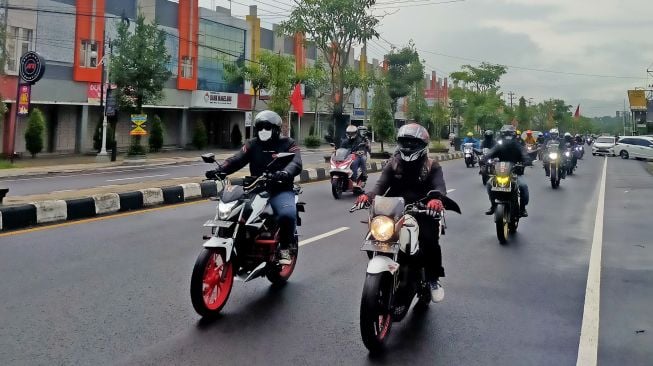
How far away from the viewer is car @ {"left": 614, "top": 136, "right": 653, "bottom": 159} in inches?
1567

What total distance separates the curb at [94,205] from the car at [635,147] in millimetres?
35804

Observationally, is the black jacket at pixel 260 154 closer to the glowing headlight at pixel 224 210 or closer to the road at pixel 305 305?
the glowing headlight at pixel 224 210

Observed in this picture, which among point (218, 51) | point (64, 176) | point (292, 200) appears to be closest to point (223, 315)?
point (292, 200)

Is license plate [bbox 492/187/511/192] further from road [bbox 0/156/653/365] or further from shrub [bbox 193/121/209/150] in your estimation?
shrub [bbox 193/121/209/150]

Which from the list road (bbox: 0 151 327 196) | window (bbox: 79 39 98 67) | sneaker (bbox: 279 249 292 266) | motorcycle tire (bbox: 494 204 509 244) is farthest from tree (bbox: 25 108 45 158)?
sneaker (bbox: 279 249 292 266)

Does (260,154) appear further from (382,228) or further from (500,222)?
(500,222)

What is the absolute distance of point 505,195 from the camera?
8.87 meters

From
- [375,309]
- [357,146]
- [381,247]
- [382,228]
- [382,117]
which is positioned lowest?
[375,309]

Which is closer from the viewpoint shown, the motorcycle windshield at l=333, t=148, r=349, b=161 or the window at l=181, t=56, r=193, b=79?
the motorcycle windshield at l=333, t=148, r=349, b=161

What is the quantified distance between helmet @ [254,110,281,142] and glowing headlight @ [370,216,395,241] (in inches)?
74.6

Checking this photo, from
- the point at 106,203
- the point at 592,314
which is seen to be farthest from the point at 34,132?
the point at 592,314

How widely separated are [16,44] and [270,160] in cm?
2582

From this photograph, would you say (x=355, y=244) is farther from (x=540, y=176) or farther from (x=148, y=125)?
(x=148, y=125)

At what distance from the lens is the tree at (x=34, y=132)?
25.4 metres
